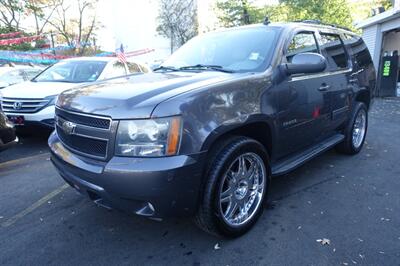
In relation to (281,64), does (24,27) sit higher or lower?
higher

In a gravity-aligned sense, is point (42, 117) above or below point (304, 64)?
below

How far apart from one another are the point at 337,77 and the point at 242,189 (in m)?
2.12

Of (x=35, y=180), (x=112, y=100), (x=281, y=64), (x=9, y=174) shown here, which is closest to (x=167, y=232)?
(x=112, y=100)

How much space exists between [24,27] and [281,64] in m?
30.1

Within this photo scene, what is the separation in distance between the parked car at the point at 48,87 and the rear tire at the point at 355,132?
188 inches

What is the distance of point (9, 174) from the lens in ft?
14.8

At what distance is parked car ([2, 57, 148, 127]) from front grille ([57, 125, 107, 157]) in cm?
314

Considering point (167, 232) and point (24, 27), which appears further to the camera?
point (24, 27)

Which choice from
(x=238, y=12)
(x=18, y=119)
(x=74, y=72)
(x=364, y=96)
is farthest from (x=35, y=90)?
(x=238, y=12)

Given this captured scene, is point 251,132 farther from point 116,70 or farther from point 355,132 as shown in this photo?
point 116,70

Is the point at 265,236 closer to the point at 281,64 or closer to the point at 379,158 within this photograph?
the point at 281,64

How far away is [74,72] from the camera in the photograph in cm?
693

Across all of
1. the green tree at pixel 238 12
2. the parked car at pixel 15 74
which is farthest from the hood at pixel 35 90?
the green tree at pixel 238 12

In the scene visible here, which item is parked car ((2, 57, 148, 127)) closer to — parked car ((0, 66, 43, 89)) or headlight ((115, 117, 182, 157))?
parked car ((0, 66, 43, 89))
